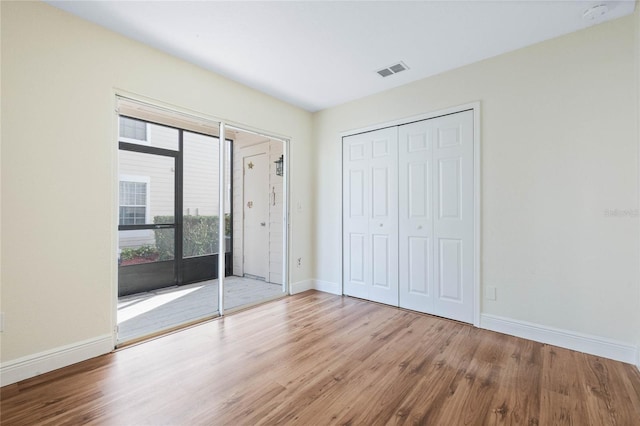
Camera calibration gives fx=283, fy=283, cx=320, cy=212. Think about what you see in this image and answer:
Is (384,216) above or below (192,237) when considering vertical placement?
above

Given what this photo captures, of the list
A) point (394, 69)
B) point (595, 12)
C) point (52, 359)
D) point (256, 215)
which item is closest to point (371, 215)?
point (394, 69)

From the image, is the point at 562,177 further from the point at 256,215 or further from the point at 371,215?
the point at 256,215

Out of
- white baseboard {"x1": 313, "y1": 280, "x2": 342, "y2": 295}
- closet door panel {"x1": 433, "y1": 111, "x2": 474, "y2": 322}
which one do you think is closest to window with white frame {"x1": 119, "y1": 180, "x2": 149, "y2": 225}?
white baseboard {"x1": 313, "y1": 280, "x2": 342, "y2": 295}

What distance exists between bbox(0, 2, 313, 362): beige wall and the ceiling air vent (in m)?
2.35

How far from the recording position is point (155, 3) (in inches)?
85.0

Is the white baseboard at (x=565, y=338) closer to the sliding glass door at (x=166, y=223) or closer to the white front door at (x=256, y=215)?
the sliding glass door at (x=166, y=223)

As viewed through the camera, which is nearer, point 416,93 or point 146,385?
point 146,385

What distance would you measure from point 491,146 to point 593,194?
92 centimetres

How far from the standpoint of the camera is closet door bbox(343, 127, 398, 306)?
3662mm

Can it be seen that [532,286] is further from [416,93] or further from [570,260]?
[416,93]

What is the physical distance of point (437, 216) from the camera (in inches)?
129

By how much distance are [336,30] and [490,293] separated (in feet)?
9.63

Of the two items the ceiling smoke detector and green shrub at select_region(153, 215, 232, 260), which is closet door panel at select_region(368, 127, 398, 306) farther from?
green shrub at select_region(153, 215, 232, 260)

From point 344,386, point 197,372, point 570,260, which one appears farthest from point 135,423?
point 570,260
